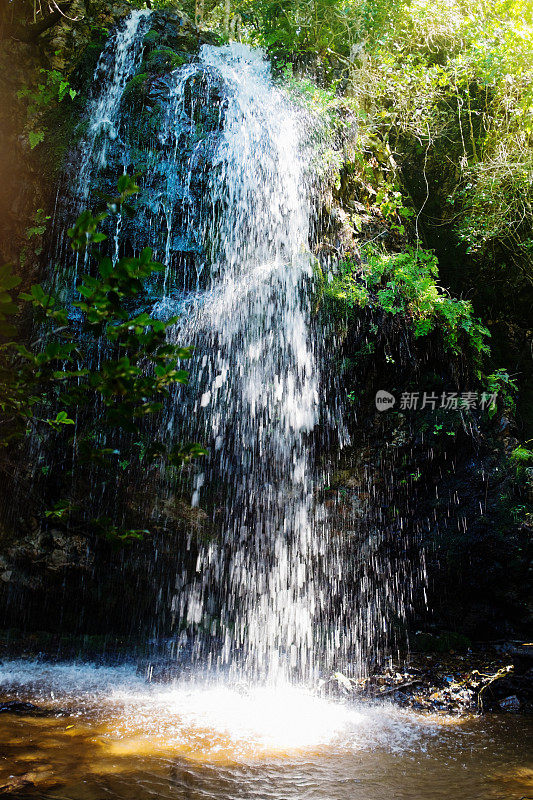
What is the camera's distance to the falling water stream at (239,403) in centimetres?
554

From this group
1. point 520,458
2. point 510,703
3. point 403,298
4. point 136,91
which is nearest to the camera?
point 510,703

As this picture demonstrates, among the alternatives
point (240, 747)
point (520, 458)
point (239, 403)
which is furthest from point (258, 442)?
point (240, 747)

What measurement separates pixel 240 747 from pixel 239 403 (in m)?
3.97

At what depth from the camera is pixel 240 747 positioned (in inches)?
141


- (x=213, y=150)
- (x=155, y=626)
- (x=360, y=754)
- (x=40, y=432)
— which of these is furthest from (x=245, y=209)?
(x=360, y=754)

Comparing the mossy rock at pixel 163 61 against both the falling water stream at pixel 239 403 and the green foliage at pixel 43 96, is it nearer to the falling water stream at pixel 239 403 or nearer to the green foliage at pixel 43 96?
the falling water stream at pixel 239 403

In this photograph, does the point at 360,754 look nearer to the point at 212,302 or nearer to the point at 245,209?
the point at 212,302

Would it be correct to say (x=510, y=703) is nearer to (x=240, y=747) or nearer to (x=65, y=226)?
(x=240, y=747)

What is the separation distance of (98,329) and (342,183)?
6514 millimetres

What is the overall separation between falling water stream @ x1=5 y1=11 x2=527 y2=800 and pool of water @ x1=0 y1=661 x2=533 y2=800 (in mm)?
68

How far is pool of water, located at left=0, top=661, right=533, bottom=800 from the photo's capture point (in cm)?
293

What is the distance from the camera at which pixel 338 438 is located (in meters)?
6.73

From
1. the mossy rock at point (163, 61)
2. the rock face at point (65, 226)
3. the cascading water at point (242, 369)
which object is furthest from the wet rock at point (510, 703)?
the mossy rock at point (163, 61)

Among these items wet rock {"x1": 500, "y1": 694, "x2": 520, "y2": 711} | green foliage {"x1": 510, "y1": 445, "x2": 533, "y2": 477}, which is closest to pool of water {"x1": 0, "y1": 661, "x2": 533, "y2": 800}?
wet rock {"x1": 500, "y1": 694, "x2": 520, "y2": 711}
